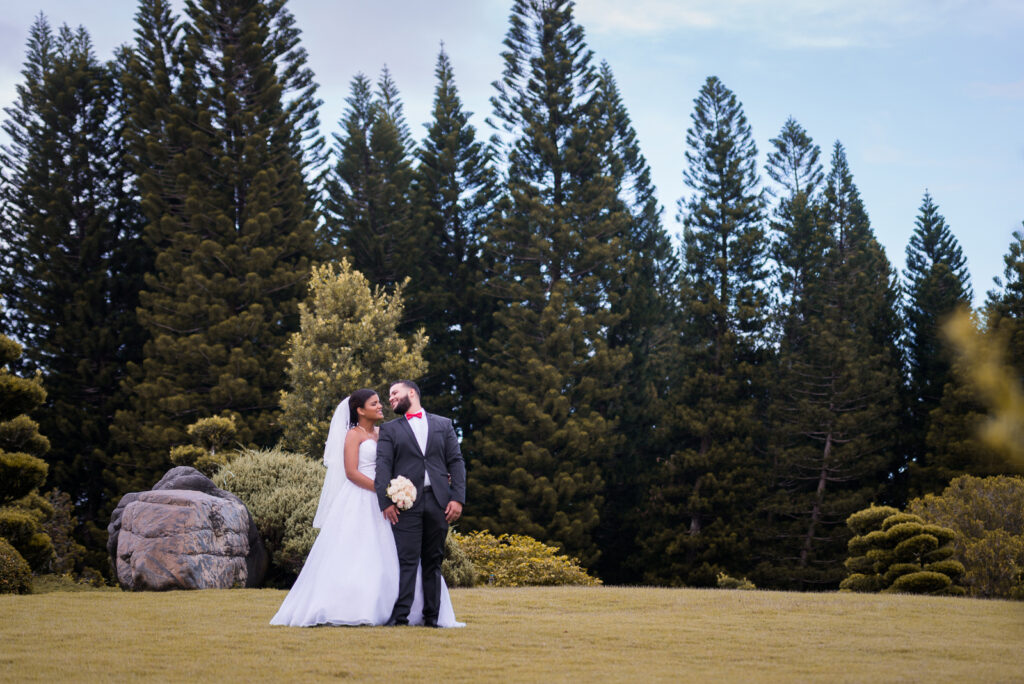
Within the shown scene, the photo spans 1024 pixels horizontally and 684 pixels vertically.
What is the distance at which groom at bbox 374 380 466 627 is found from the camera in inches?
252

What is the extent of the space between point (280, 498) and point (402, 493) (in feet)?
20.3

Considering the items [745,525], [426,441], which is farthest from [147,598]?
[745,525]

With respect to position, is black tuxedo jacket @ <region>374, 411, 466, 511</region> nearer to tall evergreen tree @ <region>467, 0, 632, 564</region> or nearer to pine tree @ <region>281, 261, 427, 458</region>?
pine tree @ <region>281, 261, 427, 458</region>

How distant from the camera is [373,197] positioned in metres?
30.6

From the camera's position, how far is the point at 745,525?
2664 cm

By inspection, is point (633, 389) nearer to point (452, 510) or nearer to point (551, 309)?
point (551, 309)

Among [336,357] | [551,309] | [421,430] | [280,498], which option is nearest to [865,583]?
[280,498]

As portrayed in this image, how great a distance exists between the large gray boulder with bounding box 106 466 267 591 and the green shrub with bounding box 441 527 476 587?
2.89 meters

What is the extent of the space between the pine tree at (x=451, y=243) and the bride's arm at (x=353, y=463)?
2214 centimetres

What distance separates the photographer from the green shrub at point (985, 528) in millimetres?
12938

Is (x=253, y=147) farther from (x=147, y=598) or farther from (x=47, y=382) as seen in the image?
(x=147, y=598)

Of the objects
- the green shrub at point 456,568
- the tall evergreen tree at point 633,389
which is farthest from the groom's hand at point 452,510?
the tall evergreen tree at point 633,389

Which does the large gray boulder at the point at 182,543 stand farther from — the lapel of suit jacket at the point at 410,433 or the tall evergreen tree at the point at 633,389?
the tall evergreen tree at the point at 633,389

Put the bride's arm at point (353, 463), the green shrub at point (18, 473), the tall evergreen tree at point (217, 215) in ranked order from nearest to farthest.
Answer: the bride's arm at point (353, 463) → the green shrub at point (18, 473) → the tall evergreen tree at point (217, 215)
